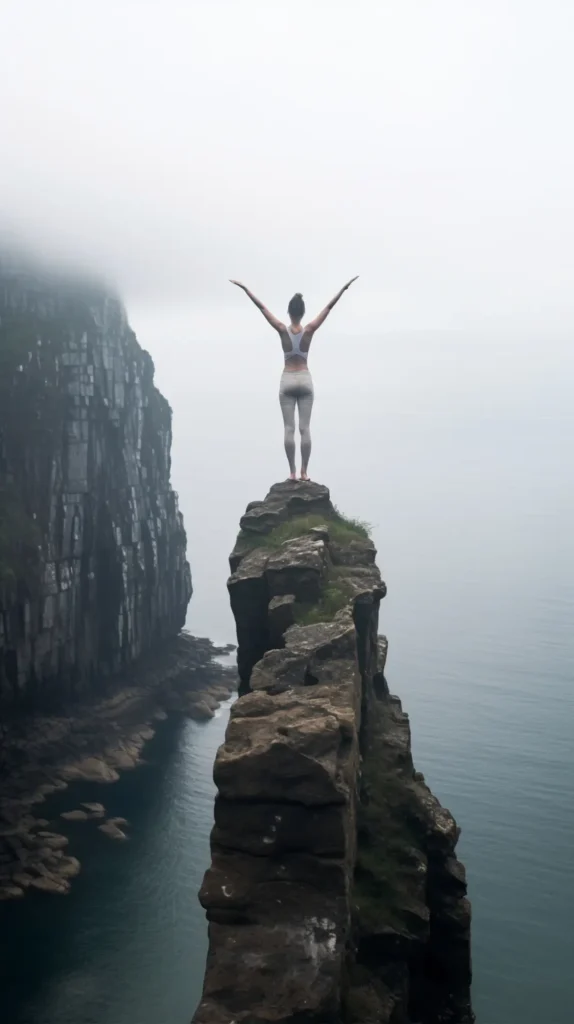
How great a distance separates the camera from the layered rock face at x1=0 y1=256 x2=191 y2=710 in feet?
244

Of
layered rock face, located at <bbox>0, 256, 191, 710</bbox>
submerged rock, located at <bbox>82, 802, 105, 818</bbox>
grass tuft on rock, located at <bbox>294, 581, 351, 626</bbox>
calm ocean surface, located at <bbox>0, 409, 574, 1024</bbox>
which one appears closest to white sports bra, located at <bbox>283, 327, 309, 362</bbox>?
grass tuft on rock, located at <bbox>294, 581, 351, 626</bbox>

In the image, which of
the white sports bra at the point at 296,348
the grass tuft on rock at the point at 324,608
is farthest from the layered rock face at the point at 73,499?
the grass tuft on rock at the point at 324,608

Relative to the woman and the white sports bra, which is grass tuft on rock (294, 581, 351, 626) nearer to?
the woman

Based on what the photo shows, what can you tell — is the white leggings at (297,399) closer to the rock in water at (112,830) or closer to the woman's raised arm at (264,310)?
the woman's raised arm at (264,310)

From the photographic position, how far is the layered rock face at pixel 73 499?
7431 centimetres

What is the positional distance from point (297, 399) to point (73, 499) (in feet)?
208

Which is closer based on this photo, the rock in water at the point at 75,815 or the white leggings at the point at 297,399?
the white leggings at the point at 297,399

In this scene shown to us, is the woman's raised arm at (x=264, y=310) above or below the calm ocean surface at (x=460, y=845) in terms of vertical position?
above

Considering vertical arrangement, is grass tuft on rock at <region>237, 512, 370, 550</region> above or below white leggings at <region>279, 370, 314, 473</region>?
below

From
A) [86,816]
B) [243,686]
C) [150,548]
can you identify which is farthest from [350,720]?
[150,548]

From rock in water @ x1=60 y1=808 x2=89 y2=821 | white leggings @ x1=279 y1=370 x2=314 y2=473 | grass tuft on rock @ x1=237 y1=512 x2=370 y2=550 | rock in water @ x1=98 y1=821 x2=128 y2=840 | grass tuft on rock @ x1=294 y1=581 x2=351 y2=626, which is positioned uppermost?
→ white leggings @ x1=279 y1=370 x2=314 y2=473

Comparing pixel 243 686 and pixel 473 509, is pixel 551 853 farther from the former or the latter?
pixel 473 509

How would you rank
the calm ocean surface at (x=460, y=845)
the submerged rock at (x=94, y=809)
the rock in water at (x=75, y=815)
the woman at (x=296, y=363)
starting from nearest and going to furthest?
the woman at (x=296, y=363)
the calm ocean surface at (x=460, y=845)
the rock in water at (x=75, y=815)
the submerged rock at (x=94, y=809)

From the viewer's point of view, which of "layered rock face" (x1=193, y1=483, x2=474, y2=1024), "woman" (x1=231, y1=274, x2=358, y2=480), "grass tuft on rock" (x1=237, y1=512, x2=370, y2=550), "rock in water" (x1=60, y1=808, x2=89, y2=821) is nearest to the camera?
"layered rock face" (x1=193, y1=483, x2=474, y2=1024)
